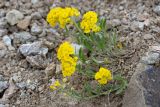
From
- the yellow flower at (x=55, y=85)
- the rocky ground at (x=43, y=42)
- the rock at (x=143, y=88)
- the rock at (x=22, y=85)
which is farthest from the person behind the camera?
the rock at (x=22, y=85)

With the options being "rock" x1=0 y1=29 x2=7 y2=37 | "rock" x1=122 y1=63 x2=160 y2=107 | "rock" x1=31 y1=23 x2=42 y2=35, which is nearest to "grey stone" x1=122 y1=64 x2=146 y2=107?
"rock" x1=122 y1=63 x2=160 y2=107

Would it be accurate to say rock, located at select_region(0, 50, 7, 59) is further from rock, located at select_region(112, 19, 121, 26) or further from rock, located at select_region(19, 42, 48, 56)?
rock, located at select_region(112, 19, 121, 26)

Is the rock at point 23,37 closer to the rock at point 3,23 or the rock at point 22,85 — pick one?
the rock at point 3,23

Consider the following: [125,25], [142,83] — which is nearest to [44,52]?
[125,25]

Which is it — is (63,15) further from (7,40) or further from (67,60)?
(7,40)

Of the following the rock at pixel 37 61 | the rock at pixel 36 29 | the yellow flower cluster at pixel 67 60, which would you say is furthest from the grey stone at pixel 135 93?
the rock at pixel 36 29

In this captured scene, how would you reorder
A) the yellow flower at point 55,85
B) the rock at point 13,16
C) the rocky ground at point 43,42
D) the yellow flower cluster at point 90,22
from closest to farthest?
the yellow flower cluster at point 90,22 < the yellow flower at point 55,85 < the rocky ground at point 43,42 < the rock at point 13,16

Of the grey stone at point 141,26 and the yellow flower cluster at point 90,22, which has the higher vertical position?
the yellow flower cluster at point 90,22

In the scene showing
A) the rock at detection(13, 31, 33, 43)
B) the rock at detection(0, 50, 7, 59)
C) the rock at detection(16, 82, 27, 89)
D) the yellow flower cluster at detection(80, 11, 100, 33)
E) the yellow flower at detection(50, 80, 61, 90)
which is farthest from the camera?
the rock at detection(13, 31, 33, 43)
